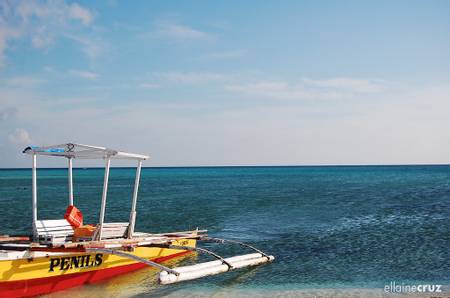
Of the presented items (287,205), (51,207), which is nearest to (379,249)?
(287,205)

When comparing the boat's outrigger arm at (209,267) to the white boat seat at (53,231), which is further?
the white boat seat at (53,231)

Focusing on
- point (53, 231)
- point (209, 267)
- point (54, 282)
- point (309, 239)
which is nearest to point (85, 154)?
point (53, 231)

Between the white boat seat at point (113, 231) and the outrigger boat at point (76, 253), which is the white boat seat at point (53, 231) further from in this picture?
the white boat seat at point (113, 231)

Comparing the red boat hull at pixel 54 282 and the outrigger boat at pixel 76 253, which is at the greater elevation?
the outrigger boat at pixel 76 253

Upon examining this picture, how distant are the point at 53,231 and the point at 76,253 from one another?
1470 mm

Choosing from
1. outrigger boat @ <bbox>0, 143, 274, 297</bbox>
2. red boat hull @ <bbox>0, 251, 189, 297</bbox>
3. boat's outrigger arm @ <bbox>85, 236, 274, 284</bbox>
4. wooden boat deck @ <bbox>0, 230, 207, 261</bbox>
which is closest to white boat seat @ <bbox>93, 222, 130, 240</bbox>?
outrigger boat @ <bbox>0, 143, 274, 297</bbox>

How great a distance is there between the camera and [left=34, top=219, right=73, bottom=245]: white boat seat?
15406 millimetres

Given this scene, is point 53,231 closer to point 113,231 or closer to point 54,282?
point 54,282

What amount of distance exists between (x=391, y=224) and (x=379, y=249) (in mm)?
9548

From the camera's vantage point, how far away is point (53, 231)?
16188 millimetres

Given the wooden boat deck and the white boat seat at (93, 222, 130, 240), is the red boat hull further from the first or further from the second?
the white boat seat at (93, 222, 130, 240)

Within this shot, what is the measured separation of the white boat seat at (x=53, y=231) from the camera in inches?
607

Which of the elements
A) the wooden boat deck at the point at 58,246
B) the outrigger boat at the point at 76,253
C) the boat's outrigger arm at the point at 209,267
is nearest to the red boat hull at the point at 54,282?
the outrigger boat at the point at 76,253

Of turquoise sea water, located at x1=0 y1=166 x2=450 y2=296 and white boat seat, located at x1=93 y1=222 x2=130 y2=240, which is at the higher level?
white boat seat, located at x1=93 y1=222 x2=130 y2=240
